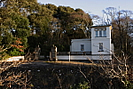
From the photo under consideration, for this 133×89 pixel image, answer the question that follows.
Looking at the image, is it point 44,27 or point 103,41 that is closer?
point 103,41

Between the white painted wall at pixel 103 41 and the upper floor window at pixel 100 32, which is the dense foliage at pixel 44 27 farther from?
the upper floor window at pixel 100 32

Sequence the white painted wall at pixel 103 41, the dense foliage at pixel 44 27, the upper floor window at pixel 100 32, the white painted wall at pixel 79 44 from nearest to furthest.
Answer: the white painted wall at pixel 103 41 < the upper floor window at pixel 100 32 < the white painted wall at pixel 79 44 < the dense foliage at pixel 44 27

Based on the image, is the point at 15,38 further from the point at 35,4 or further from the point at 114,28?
the point at 114,28

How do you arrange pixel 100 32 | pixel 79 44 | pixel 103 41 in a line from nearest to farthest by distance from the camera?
pixel 103 41 → pixel 100 32 → pixel 79 44

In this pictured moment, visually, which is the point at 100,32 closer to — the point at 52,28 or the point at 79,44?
the point at 79,44

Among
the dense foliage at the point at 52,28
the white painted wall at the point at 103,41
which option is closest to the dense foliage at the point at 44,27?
the dense foliage at the point at 52,28

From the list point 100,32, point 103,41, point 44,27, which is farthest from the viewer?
point 44,27

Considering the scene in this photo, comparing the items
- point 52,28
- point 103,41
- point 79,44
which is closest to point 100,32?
point 103,41

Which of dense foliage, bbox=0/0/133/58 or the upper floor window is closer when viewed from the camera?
the upper floor window

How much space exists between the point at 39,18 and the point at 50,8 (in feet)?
14.7

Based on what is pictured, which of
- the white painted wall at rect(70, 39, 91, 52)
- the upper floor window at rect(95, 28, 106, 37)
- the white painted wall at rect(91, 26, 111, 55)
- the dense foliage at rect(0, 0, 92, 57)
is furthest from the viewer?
the dense foliage at rect(0, 0, 92, 57)

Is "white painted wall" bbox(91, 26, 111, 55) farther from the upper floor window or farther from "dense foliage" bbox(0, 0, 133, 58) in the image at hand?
"dense foliage" bbox(0, 0, 133, 58)

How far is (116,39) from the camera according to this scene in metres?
20.6

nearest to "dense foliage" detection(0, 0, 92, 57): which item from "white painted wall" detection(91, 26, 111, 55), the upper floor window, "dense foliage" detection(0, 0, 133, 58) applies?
"dense foliage" detection(0, 0, 133, 58)
